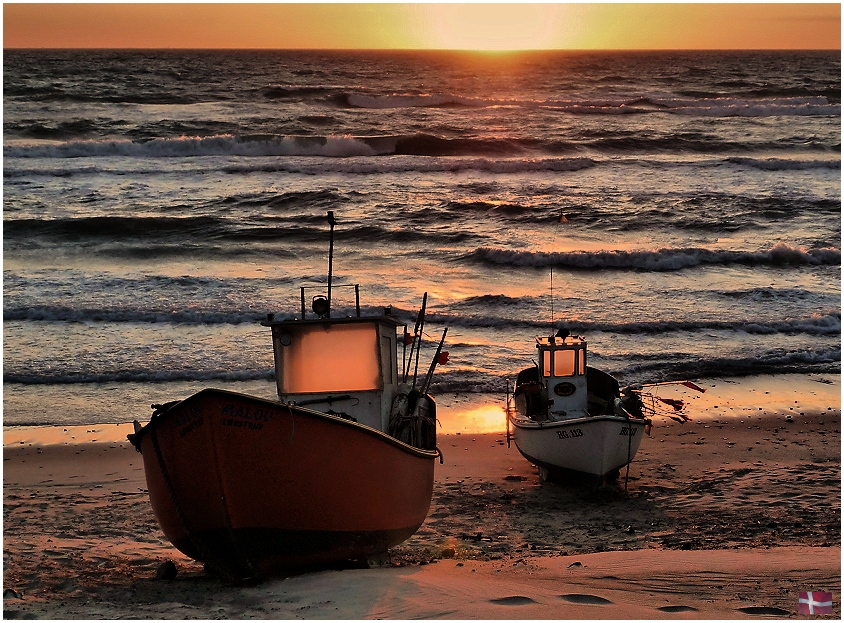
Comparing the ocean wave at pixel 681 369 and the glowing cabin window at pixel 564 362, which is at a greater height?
the glowing cabin window at pixel 564 362

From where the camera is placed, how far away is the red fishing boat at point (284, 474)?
32.8 ft

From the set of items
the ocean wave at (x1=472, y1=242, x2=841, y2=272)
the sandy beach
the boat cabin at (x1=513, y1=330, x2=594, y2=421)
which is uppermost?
the ocean wave at (x1=472, y1=242, x2=841, y2=272)

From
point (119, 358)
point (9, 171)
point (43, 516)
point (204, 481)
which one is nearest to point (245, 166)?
point (9, 171)

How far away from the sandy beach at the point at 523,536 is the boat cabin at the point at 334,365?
1750 millimetres

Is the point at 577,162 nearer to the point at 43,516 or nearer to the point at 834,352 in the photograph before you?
the point at 834,352

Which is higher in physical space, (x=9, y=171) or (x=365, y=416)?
(x=9, y=171)

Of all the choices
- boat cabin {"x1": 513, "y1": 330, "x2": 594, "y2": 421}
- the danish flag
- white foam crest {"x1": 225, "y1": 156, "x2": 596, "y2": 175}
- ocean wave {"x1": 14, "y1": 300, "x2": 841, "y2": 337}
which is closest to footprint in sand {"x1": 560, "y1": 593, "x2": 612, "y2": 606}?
the danish flag

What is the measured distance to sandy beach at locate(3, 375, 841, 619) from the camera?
9672mm

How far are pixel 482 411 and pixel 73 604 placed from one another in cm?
1013

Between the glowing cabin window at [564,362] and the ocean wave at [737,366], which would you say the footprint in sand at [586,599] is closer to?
the glowing cabin window at [564,362]

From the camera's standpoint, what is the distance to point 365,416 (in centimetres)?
1192

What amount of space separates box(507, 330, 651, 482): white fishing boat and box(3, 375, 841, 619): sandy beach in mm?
444

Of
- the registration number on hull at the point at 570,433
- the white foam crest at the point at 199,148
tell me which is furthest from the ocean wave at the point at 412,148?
the registration number on hull at the point at 570,433

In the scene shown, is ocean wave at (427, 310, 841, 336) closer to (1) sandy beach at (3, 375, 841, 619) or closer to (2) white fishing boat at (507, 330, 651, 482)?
(1) sandy beach at (3, 375, 841, 619)
